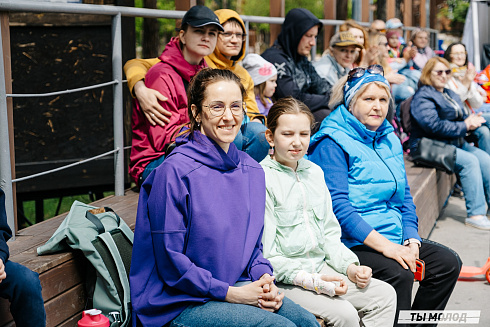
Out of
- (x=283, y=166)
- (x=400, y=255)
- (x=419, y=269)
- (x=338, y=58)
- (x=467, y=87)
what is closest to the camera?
(x=283, y=166)

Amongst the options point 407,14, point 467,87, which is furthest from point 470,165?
point 407,14

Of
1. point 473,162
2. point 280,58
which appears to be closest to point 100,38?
point 280,58

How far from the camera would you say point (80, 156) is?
294 inches

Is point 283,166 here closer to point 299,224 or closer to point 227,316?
point 299,224

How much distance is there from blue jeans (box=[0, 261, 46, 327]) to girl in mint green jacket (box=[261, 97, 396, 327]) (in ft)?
3.55

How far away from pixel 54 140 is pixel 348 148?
450 centimetres

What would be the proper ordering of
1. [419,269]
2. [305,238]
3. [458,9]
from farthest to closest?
[458,9] < [419,269] < [305,238]

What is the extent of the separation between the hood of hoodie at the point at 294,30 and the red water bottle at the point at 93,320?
3663mm

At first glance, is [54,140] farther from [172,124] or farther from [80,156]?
[172,124]

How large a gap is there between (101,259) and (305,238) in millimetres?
976

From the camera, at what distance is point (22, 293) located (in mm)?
2439

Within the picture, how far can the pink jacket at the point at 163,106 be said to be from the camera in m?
3.88

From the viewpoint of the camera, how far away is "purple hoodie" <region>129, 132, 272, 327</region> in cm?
262

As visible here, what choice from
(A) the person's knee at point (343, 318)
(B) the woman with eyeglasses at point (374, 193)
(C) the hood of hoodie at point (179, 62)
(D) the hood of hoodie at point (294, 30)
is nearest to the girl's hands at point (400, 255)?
(B) the woman with eyeglasses at point (374, 193)
